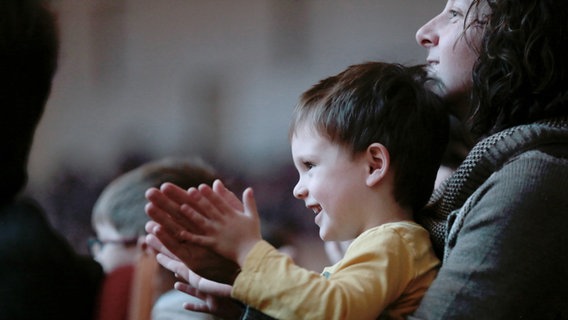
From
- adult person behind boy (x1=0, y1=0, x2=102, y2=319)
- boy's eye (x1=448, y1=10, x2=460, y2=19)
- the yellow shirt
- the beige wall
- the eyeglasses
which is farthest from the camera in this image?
the beige wall

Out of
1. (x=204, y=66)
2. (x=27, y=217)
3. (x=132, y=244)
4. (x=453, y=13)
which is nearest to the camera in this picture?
(x=453, y=13)

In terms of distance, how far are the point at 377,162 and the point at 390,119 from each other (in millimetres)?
48

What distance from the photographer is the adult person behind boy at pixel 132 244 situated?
1.05 meters

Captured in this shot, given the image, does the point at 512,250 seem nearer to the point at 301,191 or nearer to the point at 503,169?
the point at 503,169

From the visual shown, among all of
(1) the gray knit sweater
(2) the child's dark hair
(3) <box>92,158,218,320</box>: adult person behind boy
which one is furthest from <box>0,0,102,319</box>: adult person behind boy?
(1) the gray knit sweater

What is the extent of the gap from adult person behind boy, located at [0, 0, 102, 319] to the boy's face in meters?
0.42

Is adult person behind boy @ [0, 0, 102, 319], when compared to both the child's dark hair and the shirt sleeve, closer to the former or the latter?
the child's dark hair

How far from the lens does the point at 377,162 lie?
30.4 inches

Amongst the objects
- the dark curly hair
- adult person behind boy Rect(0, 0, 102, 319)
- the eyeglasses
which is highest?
the dark curly hair

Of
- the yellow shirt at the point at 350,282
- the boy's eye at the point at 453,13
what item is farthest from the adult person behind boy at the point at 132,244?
the boy's eye at the point at 453,13

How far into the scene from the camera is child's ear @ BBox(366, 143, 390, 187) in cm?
76

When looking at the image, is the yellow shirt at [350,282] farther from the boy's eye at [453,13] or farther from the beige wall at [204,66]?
the beige wall at [204,66]

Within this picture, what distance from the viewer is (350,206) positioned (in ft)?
2.52

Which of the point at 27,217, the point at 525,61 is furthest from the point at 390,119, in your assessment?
the point at 27,217
